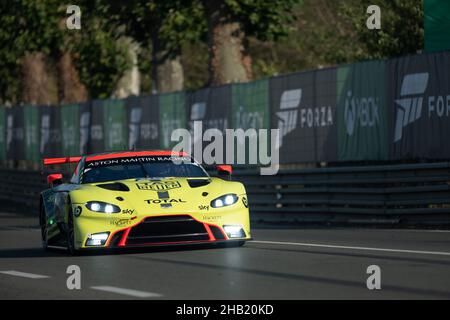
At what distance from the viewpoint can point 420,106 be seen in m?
19.7

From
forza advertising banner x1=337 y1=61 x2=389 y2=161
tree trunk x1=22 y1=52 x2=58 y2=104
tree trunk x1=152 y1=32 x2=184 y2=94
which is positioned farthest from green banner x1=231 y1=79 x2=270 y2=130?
tree trunk x1=22 y1=52 x2=58 y2=104

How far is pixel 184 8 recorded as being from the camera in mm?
32469

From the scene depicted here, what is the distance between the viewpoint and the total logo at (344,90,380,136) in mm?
21031

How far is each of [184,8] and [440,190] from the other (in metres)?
15.0

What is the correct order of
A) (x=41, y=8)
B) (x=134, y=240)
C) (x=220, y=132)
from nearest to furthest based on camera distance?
(x=134, y=240), (x=220, y=132), (x=41, y=8)

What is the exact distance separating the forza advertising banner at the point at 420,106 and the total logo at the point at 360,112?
561mm

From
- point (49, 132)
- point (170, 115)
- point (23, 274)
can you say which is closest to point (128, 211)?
point (23, 274)

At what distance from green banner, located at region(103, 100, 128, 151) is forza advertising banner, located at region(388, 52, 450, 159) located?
12666 millimetres

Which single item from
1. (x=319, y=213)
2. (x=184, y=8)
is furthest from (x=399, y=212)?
(x=184, y=8)

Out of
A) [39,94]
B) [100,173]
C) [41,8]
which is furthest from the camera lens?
[39,94]

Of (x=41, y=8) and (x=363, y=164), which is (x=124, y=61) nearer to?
(x=41, y=8)

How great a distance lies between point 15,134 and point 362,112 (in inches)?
826

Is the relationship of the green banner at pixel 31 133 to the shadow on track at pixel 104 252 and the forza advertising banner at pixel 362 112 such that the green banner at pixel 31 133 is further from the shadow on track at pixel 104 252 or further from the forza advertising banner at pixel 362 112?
the shadow on track at pixel 104 252

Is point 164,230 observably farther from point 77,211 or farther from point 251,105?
point 251,105
